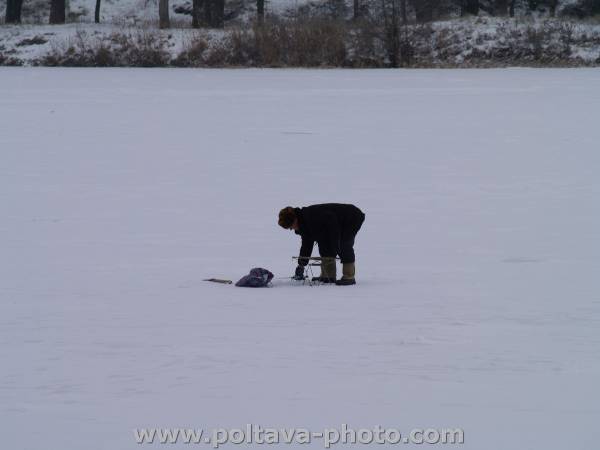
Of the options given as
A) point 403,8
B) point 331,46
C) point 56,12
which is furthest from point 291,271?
point 56,12

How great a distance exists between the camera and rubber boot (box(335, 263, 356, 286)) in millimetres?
10562

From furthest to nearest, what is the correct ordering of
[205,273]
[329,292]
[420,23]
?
[420,23], [205,273], [329,292]

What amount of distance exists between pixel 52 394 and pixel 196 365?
3.45 ft

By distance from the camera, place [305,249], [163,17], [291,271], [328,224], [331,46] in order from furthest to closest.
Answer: [163,17]
[331,46]
[291,271]
[305,249]
[328,224]

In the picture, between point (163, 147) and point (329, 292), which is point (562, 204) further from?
point (163, 147)

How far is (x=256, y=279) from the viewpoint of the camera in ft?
34.9

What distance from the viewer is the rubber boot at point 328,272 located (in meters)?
10.7

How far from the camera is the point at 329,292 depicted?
10.5 m

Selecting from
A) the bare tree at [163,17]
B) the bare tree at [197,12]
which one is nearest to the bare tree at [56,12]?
the bare tree at [163,17]

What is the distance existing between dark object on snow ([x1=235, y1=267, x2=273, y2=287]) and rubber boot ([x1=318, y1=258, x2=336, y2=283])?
0.50 meters

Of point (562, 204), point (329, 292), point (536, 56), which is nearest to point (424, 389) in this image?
point (329, 292)

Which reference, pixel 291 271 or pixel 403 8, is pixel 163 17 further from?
pixel 291 271

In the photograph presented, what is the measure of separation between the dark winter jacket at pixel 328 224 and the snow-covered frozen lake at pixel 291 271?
0.48 m

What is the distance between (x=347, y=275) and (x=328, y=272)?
0.91 ft
